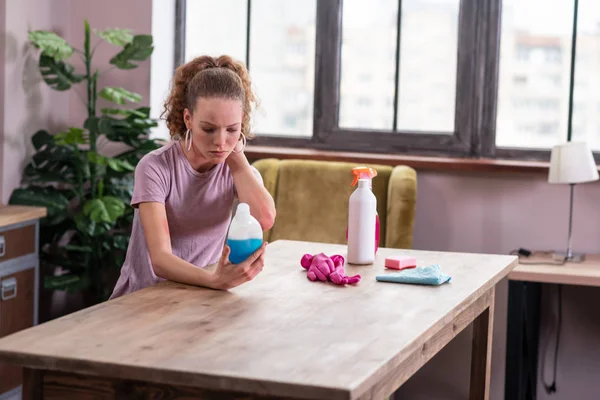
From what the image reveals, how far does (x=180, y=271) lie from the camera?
218 cm

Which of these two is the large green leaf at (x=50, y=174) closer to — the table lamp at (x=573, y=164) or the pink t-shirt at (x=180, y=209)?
the pink t-shirt at (x=180, y=209)

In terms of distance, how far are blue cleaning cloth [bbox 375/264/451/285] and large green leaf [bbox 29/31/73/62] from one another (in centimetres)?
196

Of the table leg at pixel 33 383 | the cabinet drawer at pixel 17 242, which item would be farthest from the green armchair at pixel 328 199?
the table leg at pixel 33 383

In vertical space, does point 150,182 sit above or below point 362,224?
above

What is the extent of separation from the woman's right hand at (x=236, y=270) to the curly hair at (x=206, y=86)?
451 mm

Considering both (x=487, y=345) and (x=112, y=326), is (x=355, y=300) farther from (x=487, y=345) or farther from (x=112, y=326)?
(x=487, y=345)

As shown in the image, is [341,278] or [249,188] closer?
[341,278]

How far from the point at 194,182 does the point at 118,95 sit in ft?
4.61

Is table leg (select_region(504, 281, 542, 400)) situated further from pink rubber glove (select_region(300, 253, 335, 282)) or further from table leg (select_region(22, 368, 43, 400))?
table leg (select_region(22, 368, 43, 400))

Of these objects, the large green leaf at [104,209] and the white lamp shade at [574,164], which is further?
the large green leaf at [104,209]

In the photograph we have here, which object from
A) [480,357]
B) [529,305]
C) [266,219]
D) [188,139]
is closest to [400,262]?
[266,219]

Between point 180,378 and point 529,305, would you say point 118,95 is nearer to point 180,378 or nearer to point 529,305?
point 529,305

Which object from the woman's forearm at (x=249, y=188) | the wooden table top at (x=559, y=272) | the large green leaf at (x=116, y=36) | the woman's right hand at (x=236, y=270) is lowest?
the wooden table top at (x=559, y=272)

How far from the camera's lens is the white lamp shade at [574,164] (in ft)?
11.1
